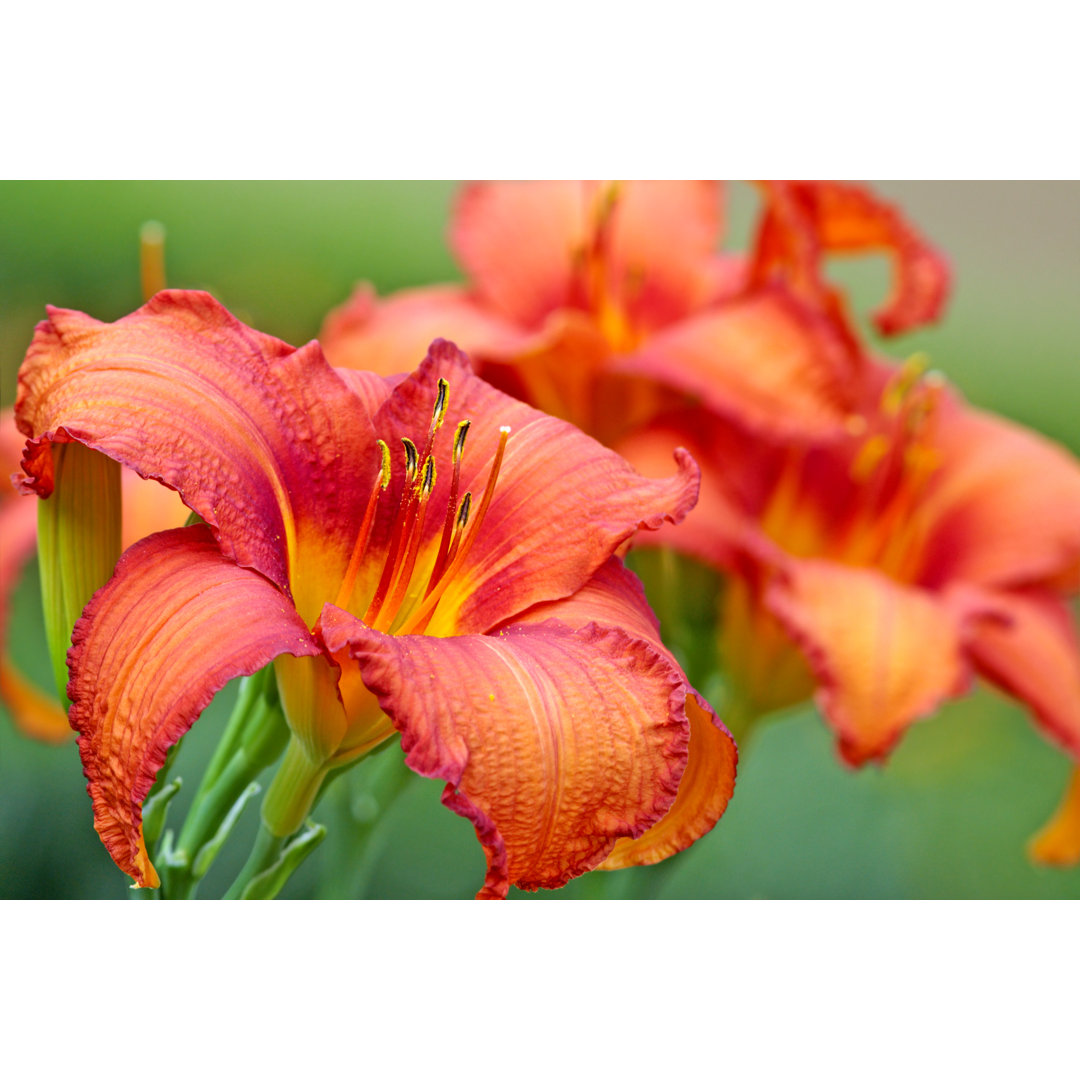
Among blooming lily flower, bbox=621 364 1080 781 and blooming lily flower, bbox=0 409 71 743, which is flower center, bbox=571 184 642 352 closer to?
blooming lily flower, bbox=621 364 1080 781

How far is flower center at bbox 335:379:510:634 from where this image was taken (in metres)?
0.67

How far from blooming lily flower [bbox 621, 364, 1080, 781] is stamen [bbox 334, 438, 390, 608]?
285 mm

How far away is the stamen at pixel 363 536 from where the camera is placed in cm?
69

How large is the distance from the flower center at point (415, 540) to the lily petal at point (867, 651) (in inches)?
11.4

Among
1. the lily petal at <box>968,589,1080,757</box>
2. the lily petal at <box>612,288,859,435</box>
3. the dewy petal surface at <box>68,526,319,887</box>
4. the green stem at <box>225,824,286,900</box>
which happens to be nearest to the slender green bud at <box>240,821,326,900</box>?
the green stem at <box>225,824,286,900</box>

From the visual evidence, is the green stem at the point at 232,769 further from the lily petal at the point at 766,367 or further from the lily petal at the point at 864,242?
the lily petal at the point at 864,242

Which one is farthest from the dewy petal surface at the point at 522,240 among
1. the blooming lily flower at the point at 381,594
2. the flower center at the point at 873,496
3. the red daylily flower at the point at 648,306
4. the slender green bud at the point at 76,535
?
the slender green bud at the point at 76,535

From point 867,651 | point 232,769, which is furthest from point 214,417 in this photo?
point 867,651

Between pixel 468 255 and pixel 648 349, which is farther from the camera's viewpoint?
pixel 468 255

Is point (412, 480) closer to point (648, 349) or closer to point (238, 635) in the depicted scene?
point (238, 635)

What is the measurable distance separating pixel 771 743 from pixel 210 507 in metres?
0.76

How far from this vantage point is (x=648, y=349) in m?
0.95

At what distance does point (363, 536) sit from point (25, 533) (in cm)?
35
